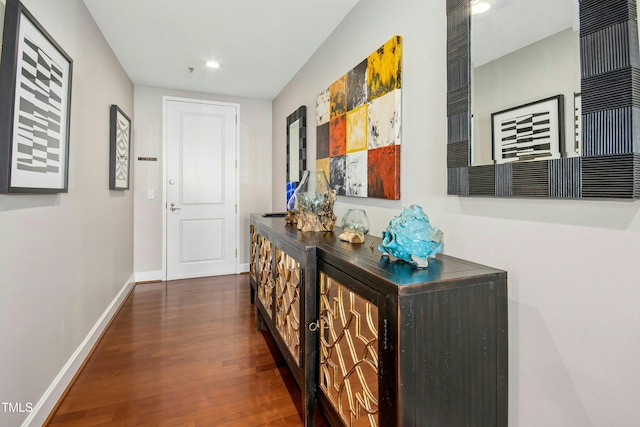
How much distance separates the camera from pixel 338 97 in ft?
7.73

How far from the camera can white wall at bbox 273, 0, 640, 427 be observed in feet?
2.84

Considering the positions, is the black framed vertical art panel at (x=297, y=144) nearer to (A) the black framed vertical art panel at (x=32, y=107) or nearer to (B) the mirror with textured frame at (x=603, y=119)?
(A) the black framed vertical art panel at (x=32, y=107)

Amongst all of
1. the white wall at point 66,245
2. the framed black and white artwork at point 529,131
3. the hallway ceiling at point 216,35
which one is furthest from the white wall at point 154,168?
the framed black and white artwork at point 529,131

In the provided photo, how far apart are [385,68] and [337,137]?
0.66 m

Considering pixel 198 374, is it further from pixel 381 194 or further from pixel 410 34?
pixel 410 34

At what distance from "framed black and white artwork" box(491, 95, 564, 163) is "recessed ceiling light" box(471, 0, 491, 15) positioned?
0.41 meters

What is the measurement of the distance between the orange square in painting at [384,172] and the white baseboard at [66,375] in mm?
1996

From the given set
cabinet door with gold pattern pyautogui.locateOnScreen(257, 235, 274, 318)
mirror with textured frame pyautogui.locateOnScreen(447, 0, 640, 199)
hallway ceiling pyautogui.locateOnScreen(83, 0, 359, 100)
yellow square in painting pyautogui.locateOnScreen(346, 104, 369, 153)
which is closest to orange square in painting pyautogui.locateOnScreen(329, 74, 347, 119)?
yellow square in painting pyautogui.locateOnScreen(346, 104, 369, 153)

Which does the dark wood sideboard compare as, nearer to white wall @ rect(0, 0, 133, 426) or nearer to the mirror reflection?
the mirror reflection

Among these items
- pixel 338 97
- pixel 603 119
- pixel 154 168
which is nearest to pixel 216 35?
pixel 338 97

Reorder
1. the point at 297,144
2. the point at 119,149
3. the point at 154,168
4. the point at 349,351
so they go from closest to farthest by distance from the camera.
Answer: the point at 349,351, the point at 119,149, the point at 297,144, the point at 154,168

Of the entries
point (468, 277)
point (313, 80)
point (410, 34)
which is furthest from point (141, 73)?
point (468, 277)

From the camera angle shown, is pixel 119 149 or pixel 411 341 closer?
pixel 411 341

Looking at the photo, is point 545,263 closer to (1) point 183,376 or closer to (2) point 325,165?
(2) point 325,165
